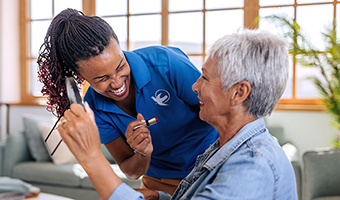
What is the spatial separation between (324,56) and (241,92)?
8.02ft

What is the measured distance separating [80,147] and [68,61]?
1.45 ft

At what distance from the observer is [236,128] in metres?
1.10

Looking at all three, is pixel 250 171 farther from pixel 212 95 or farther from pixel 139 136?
pixel 139 136

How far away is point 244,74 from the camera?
100cm

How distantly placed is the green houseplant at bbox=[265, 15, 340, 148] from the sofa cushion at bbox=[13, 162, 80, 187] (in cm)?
233

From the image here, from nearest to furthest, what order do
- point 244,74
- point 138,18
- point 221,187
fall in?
1. point 221,187
2. point 244,74
3. point 138,18

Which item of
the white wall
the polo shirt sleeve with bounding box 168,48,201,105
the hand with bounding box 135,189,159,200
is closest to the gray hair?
the polo shirt sleeve with bounding box 168,48,201,105

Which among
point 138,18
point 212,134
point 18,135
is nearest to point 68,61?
point 212,134

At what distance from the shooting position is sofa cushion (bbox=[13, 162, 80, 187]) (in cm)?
338

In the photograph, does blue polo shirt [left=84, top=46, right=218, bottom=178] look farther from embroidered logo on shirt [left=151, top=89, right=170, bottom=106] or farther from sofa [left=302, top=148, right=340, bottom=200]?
sofa [left=302, top=148, right=340, bottom=200]

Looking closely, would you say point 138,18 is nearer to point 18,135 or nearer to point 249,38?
point 18,135

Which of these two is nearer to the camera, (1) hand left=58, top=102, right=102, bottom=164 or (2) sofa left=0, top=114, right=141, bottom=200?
(1) hand left=58, top=102, right=102, bottom=164

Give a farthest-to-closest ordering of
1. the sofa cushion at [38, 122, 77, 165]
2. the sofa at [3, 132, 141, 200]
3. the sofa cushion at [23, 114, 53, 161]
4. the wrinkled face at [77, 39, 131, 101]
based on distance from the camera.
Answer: the sofa cushion at [23, 114, 53, 161], the sofa cushion at [38, 122, 77, 165], the sofa at [3, 132, 141, 200], the wrinkled face at [77, 39, 131, 101]

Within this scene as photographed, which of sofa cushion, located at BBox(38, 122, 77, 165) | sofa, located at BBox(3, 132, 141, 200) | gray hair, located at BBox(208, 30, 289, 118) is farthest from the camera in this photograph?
sofa cushion, located at BBox(38, 122, 77, 165)
